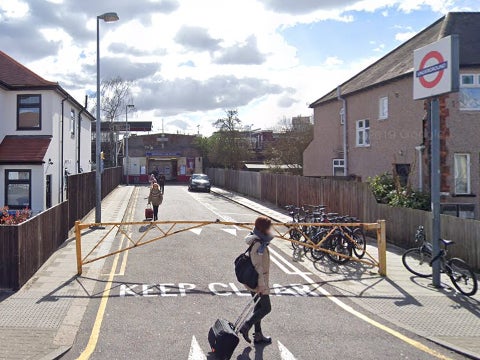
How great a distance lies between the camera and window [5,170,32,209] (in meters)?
20.2

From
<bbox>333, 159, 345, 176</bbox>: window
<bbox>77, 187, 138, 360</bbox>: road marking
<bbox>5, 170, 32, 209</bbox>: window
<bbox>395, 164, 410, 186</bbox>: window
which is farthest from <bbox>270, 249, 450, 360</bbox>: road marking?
<bbox>333, 159, 345, 176</bbox>: window

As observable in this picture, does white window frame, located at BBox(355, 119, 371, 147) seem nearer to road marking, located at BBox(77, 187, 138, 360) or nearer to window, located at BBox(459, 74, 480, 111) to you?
window, located at BBox(459, 74, 480, 111)

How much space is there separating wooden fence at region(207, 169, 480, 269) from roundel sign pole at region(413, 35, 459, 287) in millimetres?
1946

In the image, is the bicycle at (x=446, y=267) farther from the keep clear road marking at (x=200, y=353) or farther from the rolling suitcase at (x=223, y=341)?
the rolling suitcase at (x=223, y=341)

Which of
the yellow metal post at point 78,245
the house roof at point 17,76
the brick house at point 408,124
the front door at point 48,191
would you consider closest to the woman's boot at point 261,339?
the yellow metal post at point 78,245

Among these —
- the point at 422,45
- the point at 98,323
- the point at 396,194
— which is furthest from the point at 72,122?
the point at 98,323

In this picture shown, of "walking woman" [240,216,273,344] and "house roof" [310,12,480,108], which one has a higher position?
"house roof" [310,12,480,108]

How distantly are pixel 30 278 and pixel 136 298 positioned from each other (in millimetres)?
2587

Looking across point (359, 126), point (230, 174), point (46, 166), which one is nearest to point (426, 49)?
point (359, 126)

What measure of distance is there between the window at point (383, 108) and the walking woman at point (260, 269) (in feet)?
53.2

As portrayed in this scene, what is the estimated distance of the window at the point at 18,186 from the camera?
66.2 feet

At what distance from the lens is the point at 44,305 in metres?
7.88

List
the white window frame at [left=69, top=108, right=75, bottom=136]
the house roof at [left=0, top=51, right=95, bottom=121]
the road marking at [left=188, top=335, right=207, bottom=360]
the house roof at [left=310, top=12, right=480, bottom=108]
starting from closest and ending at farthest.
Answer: the road marking at [left=188, top=335, right=207, bottom=360] → the house roof at [left=310, top=12, right=480, bottom=108] → the house roof at [left=0, top=51, right=95, bottom=121] → the white window frame at [left=69, top=108, right=75, bottom=136]

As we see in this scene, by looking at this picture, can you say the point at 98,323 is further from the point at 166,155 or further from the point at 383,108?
the point at 166,155
